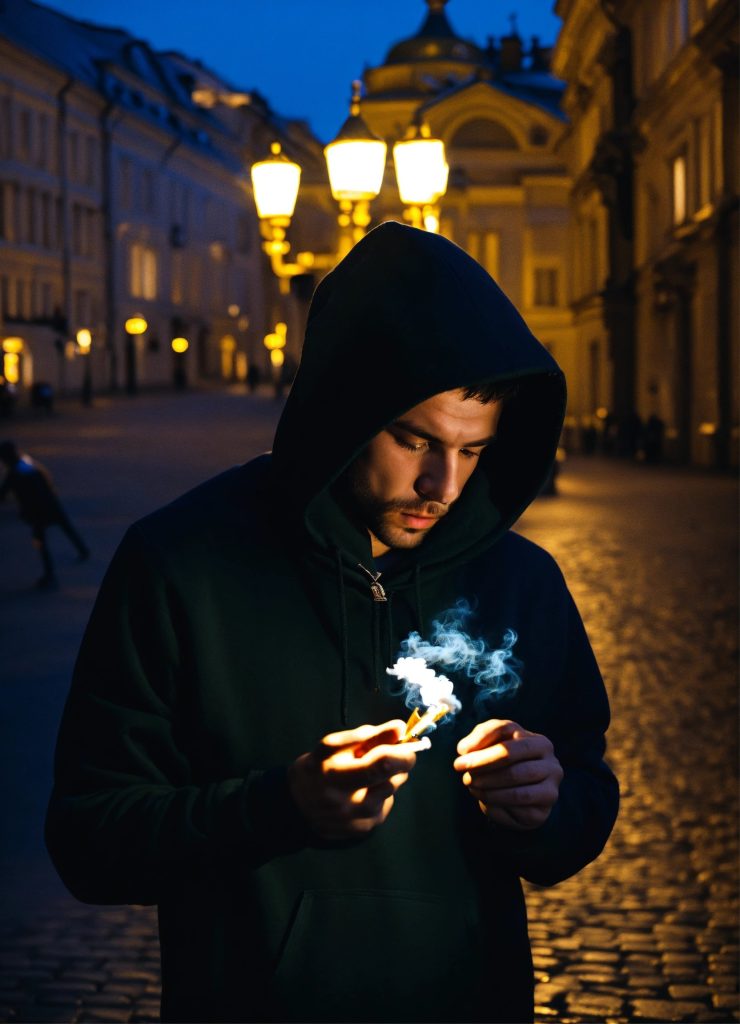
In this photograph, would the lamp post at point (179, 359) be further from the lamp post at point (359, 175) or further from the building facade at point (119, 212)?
the lamp post at point (359, 175)

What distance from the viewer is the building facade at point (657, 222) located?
104 feet

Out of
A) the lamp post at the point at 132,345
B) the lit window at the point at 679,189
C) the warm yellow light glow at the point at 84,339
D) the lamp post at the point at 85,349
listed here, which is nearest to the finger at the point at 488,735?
the lit window at the point at 679,189

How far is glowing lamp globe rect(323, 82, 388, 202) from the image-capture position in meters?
12.6

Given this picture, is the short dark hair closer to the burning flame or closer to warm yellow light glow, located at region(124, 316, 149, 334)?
the burning flame

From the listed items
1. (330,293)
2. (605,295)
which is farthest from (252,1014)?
(605,295)

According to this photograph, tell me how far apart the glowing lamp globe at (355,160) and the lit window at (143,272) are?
192 feet

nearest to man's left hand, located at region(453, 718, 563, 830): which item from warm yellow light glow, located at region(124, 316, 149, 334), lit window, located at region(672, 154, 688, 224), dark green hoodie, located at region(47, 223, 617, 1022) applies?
dark green hoodie, located at region(47, 223, 617, 1022)

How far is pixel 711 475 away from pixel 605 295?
14912 mm

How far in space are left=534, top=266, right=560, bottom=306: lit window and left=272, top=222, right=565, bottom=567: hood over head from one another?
62.4m

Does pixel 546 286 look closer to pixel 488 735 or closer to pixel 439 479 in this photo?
pixel 439 479

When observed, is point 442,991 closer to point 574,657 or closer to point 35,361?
point 574,657

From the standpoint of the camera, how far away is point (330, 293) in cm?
271

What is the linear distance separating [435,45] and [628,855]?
235 feet

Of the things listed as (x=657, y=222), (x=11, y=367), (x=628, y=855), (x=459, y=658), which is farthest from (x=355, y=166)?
(x=11, y=367)
